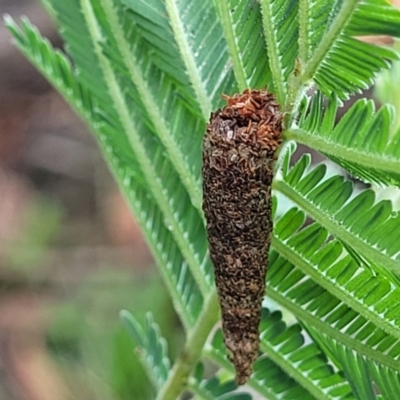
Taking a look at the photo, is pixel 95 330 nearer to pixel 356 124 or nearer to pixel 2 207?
pixel 2 207

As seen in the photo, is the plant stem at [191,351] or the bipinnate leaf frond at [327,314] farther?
the plant stem at [191,351]

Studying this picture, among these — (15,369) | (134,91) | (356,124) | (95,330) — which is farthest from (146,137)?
(15,369)

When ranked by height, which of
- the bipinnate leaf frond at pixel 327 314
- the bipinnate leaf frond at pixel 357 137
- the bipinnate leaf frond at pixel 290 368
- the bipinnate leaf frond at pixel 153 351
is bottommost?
the bipinnate leaf frond at pixel 153 351

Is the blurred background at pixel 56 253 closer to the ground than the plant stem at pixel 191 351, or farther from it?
closer to the ground

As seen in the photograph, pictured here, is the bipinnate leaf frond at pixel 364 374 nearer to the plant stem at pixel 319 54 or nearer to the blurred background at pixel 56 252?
the plant stem at pixel 319 54

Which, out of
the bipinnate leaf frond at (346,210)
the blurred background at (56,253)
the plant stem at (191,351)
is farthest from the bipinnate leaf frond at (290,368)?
the blurred background at (56,253)
